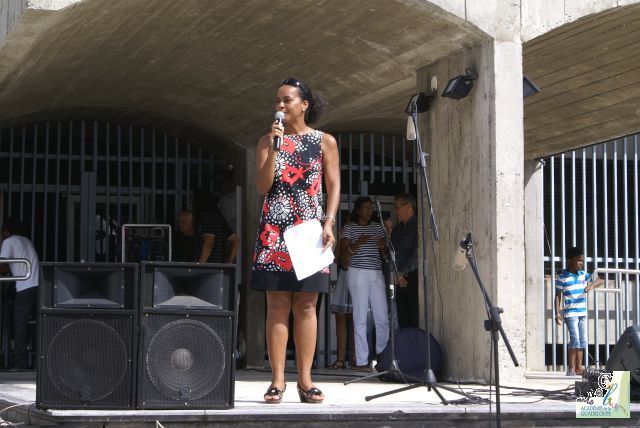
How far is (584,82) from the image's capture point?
38.3 feet

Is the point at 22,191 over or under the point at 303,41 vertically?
under

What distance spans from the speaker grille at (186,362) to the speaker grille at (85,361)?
110 mm

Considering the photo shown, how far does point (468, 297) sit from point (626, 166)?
7.20 metres

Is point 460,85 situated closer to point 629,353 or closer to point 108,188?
point 629,353

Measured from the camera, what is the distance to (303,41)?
10.1 meters

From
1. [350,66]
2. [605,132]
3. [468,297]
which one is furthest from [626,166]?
[468,297]

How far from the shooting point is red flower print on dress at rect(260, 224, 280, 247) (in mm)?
6391

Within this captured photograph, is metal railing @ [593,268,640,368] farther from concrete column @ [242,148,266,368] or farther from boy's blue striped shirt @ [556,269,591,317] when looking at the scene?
concrete column @ [242,148,266,368]

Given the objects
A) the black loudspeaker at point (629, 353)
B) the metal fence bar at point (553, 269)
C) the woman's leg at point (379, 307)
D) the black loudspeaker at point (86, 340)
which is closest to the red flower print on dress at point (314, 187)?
the black loudspeaker at point (86, 340)

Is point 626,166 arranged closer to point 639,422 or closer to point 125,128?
point 125,128

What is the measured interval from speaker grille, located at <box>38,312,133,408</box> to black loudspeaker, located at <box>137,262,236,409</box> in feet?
0.31

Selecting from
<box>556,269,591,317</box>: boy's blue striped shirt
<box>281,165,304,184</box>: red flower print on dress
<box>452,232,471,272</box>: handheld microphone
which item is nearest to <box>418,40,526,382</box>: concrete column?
<box>452,232,471,272</box>: handheld microphone

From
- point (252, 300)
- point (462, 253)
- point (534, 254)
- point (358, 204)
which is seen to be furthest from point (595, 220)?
point (462, 253)

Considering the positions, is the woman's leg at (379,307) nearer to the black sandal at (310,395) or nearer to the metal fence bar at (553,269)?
the metal fence bar at (553,269)
